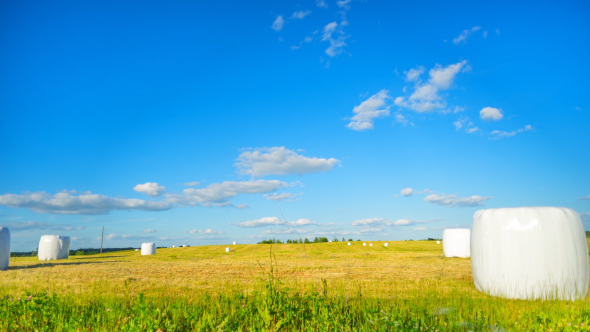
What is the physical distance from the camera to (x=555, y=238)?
28.2ft

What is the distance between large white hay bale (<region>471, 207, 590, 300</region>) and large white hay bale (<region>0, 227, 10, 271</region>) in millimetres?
22733

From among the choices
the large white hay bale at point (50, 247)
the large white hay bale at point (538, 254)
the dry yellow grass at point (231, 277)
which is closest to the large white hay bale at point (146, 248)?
the large white hay bale at point (50, 247)

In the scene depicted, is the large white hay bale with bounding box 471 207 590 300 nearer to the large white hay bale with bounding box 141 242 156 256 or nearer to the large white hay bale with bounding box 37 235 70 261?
the large white hay bale with bounding box 37 235 70 261

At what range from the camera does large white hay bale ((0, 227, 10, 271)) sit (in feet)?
63.2

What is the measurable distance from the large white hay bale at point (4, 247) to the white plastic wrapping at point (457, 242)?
2766cm

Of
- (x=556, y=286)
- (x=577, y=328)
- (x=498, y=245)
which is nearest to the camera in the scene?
(x=577, y=328)

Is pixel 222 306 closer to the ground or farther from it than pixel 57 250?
farther from it

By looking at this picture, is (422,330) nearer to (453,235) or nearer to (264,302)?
(264,302)

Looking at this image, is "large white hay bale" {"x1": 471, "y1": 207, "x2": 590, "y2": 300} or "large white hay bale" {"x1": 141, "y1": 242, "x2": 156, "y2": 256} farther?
"large white hay bale" {"x1": 141, "y1": 242, "x2": 156, "y2": 256}

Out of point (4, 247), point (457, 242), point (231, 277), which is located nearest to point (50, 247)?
point (4, 247)

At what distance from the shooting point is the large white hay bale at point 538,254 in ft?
28.2

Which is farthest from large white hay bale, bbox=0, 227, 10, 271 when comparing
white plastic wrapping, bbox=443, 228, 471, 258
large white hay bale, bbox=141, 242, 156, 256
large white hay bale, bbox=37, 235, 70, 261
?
white plastic wrapping, bbox=443, 228, 471, 258

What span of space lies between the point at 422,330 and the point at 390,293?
4403 millimetres

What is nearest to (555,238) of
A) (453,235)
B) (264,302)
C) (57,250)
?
(264,302)
